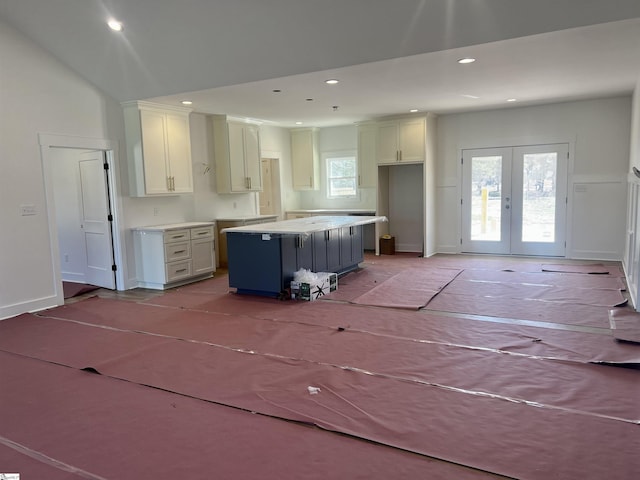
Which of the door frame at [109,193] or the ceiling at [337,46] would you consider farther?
the door frame at [109,193]

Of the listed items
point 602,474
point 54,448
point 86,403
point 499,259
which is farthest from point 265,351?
point 499,259

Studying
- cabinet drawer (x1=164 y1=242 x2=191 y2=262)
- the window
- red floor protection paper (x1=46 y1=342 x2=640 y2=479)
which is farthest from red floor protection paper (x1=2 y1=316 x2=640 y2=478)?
the window

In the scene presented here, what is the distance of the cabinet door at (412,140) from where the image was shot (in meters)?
8.16

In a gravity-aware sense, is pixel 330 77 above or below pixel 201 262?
above

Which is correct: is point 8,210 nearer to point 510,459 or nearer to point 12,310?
point 12,310

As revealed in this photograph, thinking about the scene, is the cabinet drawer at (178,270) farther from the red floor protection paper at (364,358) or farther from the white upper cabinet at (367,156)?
the white upper cabinet at (367,156)

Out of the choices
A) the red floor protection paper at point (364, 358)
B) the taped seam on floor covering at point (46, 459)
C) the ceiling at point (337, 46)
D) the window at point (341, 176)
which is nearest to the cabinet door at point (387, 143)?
the window at point (341, 176)

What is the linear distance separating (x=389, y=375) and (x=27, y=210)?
15.1ft

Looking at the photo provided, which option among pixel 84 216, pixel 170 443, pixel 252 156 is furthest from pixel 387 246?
pixel 170 443

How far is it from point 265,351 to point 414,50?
3213 millimetres

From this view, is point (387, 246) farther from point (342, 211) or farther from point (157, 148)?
point (157, 148)

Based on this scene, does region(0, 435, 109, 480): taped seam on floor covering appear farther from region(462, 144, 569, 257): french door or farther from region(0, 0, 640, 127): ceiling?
region(462, 144, 569, 257): french door

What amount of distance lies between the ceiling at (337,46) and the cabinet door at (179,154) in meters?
0.47

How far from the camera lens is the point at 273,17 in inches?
168
